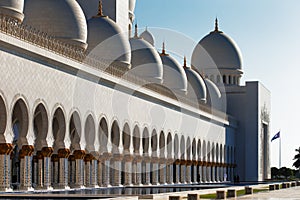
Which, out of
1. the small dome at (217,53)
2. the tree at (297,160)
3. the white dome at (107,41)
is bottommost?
the tree at (297,160)

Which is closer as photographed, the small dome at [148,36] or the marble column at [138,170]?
the marble column at [138,170]

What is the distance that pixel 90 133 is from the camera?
23.9m

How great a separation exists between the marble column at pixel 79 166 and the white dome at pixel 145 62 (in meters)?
10.5

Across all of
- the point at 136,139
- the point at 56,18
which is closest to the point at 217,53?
the point at 136,139

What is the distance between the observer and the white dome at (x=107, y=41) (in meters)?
28.8

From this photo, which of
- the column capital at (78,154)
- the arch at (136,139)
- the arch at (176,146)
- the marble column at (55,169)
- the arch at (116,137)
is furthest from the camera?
the arch at (176,146)

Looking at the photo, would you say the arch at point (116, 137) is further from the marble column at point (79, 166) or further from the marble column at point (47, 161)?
the marble column at point (47, 161)

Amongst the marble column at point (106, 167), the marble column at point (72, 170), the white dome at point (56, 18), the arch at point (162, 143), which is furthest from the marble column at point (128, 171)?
the white dome at point (56, 18)

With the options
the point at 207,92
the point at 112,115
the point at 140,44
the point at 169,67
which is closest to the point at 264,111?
the point at 207,92

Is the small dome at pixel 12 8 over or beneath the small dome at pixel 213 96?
over

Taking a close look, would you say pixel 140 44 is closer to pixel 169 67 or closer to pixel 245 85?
pixel 169 67

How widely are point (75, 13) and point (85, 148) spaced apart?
208 inches

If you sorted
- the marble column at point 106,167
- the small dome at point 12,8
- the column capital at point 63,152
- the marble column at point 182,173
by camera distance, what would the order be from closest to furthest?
the small dome at point 12,8, the column capital at point 63,152, the marble column at point 106,167, the marble column at point 182,173

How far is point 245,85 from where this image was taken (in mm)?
48031
